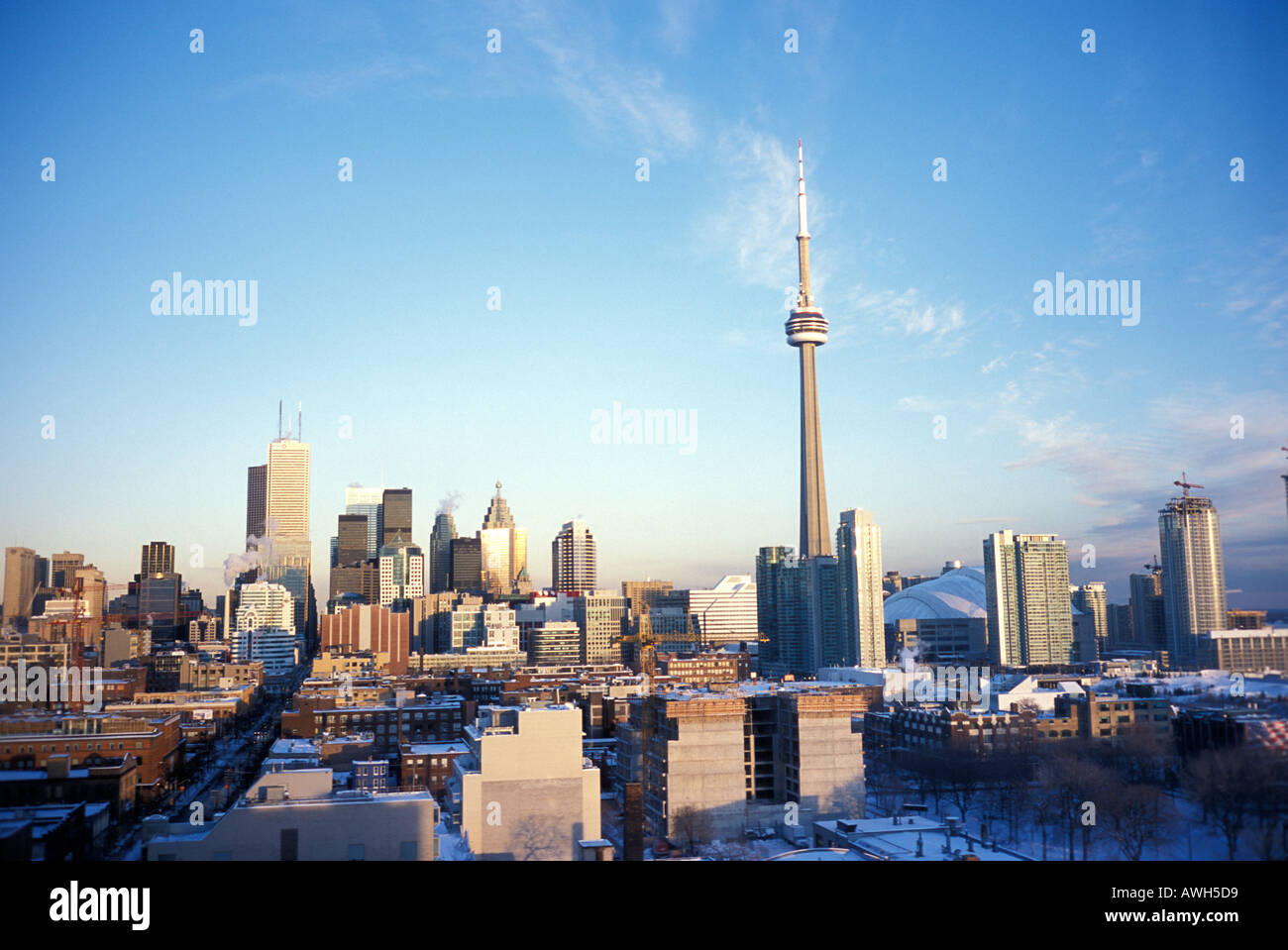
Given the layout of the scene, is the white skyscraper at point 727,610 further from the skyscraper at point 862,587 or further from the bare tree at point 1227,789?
the bare tree at point 1227,789

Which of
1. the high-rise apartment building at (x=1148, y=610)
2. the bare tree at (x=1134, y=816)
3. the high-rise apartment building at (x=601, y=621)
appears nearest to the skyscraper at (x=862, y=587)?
the high-rise apartment building at (x=601, y=621)

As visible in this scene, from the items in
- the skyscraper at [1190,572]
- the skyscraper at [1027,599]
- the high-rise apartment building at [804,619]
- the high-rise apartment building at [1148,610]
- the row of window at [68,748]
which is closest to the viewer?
the row of window at [68,748]

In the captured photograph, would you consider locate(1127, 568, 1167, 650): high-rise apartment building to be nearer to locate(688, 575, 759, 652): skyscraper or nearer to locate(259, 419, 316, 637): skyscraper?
locate(688, 575, 759, 652): skyscraper

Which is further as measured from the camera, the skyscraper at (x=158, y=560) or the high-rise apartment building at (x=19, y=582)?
the skyscraper at (x=158, y=560)

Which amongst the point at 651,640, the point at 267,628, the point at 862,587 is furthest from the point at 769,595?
the point at 267,628

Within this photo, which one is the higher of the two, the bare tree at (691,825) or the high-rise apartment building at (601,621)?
the high-rise apartment building at (601,621)

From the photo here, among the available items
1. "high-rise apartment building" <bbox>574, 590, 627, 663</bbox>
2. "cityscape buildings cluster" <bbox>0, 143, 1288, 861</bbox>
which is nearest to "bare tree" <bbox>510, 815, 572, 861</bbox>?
"cityscape buildings cluster" <bbox>0, 143, 1288, 861</bbox>

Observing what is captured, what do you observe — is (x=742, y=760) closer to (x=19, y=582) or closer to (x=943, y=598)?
(x=19, y=582)
